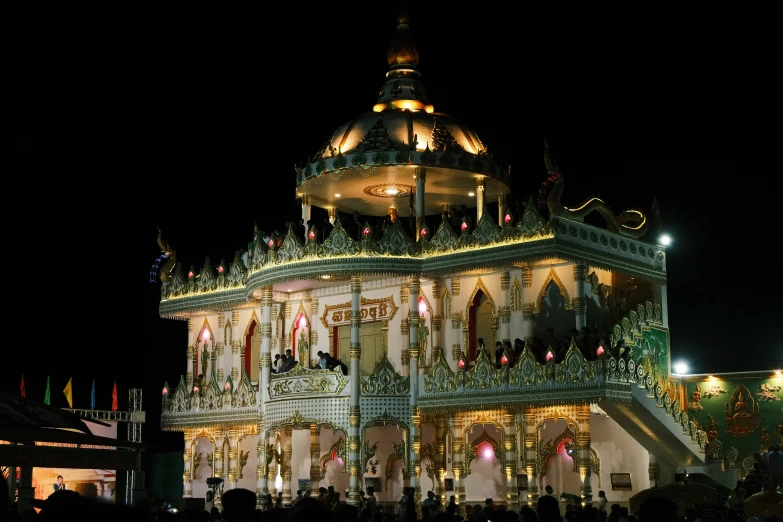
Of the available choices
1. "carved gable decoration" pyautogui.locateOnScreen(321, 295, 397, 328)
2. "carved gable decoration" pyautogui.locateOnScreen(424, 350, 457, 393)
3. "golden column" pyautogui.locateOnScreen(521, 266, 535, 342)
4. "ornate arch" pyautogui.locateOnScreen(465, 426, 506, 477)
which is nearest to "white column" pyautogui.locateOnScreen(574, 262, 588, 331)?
"golden column" pyautogui.locateOnScreen(521, 266, 535, 342)

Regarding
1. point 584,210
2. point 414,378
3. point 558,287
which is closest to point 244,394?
point 414,378

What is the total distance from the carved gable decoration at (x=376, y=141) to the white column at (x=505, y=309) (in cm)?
502

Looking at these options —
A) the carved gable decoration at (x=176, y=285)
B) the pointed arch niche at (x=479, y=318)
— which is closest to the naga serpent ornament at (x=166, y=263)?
the carved gable decoration at (x=176, y=285)

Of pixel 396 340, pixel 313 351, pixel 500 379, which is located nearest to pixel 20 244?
pixel 313 351

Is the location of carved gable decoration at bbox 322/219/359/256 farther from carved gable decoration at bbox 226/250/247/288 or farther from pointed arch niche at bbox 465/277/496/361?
carved gable decoration at bbox 226/250/247/288

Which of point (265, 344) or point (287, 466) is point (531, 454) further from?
point (265, 344)

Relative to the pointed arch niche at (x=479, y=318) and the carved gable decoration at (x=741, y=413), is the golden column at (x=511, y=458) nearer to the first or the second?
the pointed arch niche at (x=479, y=318)

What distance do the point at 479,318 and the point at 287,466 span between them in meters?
7.50

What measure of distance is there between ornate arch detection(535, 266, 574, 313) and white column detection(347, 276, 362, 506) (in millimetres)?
5091

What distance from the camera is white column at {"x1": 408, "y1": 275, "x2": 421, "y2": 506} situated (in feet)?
106

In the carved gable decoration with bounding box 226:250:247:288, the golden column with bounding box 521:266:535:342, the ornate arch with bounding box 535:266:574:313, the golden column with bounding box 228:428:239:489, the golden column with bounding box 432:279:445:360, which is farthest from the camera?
the golden column with bounding box 228:428:239:489

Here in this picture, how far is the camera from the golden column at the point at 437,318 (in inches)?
1373

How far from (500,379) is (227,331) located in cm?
1312

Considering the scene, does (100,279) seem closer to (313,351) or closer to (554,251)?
(313,351)
